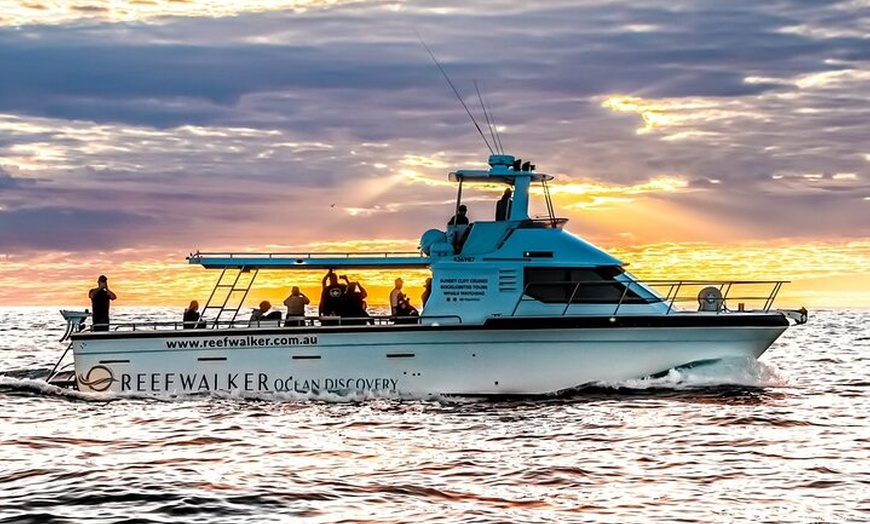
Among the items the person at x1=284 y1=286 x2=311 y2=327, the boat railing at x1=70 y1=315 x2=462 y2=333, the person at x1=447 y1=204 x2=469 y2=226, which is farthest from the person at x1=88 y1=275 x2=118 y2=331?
the person at x1=447 y1=204 x2=469 y2=226

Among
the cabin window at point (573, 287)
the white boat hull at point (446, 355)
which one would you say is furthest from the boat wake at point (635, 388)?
the cabin window at point (573, 287)

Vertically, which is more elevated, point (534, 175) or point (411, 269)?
point (534, 175)

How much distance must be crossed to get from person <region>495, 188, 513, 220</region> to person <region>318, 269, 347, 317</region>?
3.51 meters

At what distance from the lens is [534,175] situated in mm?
23797

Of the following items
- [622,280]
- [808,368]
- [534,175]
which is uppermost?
[534,175]

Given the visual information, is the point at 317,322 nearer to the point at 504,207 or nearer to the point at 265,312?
the point at 265,312

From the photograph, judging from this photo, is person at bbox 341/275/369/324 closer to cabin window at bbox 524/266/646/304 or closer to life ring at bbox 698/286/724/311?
cabin window at bbox 524/266/646/304

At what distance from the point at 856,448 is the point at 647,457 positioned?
344 centimetres

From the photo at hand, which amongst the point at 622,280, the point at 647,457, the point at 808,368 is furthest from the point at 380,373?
the point at 808,368

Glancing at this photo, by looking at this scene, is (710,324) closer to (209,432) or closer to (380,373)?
(380,373)

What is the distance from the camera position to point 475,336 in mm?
21562

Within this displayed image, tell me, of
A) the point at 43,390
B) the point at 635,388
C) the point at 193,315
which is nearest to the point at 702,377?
the point at 635,388

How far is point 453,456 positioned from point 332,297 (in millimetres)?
7675

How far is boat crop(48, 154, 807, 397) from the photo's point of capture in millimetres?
21609
